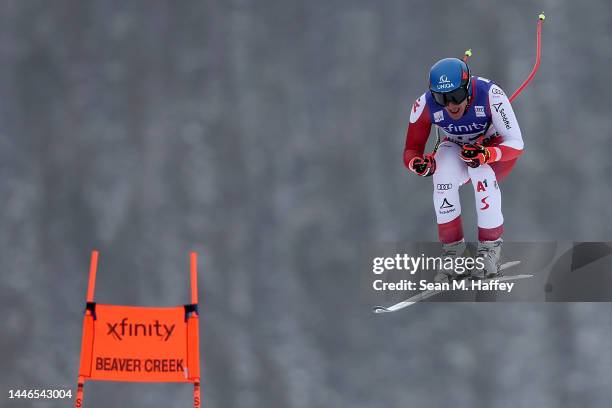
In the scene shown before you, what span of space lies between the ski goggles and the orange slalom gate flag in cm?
258

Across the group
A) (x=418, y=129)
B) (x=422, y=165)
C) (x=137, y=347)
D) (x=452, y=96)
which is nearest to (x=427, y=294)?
(x=422, y=165)

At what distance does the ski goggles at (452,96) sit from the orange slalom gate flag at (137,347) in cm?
258

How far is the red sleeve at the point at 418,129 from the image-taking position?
296 inches

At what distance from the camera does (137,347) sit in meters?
8.06

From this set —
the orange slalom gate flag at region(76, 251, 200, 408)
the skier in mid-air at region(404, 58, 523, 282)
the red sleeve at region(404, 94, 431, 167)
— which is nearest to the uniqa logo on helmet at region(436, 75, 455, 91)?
the skier in mid-air at region(404, 58, 523, 282)

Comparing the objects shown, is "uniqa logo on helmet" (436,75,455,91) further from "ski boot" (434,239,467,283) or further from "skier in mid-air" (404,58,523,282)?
"ski boot" (434,239,467,283)

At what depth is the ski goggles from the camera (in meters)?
7.12

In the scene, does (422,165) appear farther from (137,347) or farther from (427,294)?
(137,347)

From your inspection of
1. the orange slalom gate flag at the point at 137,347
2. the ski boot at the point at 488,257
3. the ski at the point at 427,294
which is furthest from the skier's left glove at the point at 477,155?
the orange slalom gate flag at the point at 137,347

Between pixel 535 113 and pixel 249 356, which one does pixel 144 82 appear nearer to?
pixel 249 356

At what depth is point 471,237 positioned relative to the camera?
32.2ft

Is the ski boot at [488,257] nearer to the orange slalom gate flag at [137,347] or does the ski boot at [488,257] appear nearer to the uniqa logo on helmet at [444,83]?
the uniqa logo on helmet at [444,83]

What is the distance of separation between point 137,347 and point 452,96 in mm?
3143

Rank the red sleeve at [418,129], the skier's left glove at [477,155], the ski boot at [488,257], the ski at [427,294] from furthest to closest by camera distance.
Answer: the red sleeve at [418,129]
the ski at [427,294]
the ski boot at [488,257]
the skier's left glove at [477,155]
